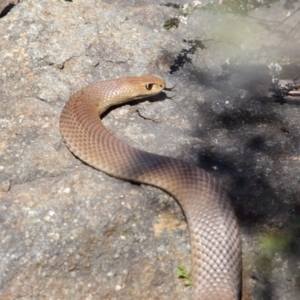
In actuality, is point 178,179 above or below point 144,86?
below

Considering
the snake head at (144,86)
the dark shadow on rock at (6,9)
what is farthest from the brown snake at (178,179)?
the dark shadow on rock at (6,9)

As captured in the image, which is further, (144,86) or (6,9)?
(6,9)

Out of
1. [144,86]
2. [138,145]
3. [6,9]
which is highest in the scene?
[6,9]

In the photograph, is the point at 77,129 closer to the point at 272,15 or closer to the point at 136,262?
the point at 136,262

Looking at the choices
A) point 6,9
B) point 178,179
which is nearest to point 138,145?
point 178,179

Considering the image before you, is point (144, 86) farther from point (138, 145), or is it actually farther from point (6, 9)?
point (6, 9)

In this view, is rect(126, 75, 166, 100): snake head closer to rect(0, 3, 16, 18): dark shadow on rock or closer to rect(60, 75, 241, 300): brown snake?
rect(60, 75, 241, 300): brown snake

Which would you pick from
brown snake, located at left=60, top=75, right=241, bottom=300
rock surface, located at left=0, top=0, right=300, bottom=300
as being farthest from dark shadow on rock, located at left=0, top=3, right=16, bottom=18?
brown snake, located at left=60, top=75, right=241, bottom=300
